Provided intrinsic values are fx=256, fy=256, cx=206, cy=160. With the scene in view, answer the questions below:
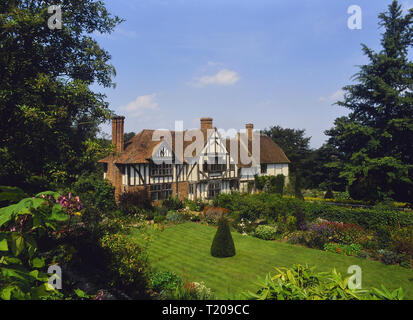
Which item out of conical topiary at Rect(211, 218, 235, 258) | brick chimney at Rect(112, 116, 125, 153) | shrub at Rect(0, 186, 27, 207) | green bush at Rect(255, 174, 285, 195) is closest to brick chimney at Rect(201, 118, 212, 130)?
brick chimney at Rect(112, 116, 125, 153)

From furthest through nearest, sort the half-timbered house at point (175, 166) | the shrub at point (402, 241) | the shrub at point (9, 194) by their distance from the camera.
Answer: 1. the half-timbered house at point (175, 166)
2. the shrub at point (402, 241)
3. the shrub at point (9, 194)

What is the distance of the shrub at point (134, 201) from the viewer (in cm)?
2086

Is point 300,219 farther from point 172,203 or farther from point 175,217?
point 172,203

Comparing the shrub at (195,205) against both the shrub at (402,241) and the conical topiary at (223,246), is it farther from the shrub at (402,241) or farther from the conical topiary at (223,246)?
the shrub at (402,241)

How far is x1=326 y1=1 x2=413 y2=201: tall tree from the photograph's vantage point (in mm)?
28188

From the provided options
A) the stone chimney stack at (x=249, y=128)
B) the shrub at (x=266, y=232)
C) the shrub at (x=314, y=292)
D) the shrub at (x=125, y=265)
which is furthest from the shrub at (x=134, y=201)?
the stone chimney stack at (x=249, y=128)

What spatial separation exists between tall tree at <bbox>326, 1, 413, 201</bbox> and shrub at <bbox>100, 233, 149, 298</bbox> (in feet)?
87.2

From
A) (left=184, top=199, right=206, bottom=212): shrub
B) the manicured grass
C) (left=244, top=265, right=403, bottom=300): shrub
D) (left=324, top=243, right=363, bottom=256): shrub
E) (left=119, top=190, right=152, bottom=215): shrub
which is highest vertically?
(left=244, top=265, right=403, bottom=300): shrub

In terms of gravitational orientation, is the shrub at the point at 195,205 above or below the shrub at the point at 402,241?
above

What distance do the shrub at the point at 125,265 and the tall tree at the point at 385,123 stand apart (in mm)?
26567

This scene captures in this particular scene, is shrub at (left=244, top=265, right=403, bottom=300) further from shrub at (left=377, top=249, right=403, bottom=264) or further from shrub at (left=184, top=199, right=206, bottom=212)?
shrub at (left=184, top=199, right=206, bottom=212)

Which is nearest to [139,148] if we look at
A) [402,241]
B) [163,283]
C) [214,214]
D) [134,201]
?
[134,201]

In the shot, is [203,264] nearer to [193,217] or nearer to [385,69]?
[193,217]
